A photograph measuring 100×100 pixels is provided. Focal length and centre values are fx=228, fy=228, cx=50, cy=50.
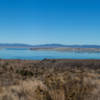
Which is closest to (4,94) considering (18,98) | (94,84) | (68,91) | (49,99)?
(18,98)

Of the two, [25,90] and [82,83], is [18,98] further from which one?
[82,83]

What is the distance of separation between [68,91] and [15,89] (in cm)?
210

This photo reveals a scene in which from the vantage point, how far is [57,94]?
782cm

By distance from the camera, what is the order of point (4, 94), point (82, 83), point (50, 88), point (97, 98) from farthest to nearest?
point (82, 83)
point (50, 88)
point (4, 94)
point (97, 98)

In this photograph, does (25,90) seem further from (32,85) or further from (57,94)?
(57,94)

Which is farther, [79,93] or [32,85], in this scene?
[32,85]

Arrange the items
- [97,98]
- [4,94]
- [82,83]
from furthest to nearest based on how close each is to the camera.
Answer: [82,83] < [4,94] < [97,98]

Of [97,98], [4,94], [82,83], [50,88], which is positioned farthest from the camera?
[82,83]

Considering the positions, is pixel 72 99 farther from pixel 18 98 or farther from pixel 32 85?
pixel 32 85

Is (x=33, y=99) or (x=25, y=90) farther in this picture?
(x=25, y=90)

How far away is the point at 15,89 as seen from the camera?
8789mm

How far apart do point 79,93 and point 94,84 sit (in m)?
1.75

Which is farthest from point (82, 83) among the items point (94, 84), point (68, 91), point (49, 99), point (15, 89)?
point (15, 89)

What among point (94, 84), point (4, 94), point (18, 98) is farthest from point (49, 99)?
point (94, 84)
